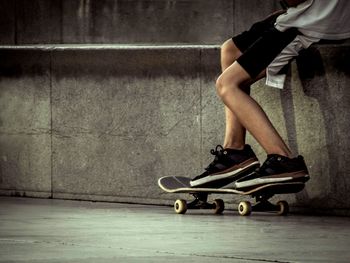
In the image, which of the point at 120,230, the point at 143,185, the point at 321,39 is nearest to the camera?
the point at 120,230

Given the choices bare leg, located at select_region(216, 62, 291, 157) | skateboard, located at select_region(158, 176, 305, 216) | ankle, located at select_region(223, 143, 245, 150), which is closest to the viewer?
skateboard, located at select_region(158, 176, 305, 216)

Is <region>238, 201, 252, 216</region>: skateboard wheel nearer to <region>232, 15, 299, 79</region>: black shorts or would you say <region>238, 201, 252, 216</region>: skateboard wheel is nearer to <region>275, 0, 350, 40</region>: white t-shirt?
<region>232, 15, 299, 79</region>: black shorts

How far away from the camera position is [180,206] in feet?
31.0

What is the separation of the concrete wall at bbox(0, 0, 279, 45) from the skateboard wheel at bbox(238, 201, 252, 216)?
189 cm

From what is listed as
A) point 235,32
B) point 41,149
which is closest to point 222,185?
point 235,32

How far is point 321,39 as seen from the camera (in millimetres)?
9008

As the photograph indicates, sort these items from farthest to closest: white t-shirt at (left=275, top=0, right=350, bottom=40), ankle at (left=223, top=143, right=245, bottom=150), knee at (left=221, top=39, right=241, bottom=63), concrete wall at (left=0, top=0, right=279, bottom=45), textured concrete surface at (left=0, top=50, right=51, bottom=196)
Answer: textured concrete surface at (left=0, top=50, right=51, bottom=196) → concrete wall at (left=0, top=0, right=279, bottom=45) → knee at (left=221, top=39, right=241, bottom=63) → ankle at (left=223, top=143, right=245, bottom=150) → white t-shirt at (left=275, top=0, right=350, bottom=40)

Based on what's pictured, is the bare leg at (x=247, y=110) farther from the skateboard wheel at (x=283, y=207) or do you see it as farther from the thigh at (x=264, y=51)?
the skateboard wheel at (x=283, y=207)

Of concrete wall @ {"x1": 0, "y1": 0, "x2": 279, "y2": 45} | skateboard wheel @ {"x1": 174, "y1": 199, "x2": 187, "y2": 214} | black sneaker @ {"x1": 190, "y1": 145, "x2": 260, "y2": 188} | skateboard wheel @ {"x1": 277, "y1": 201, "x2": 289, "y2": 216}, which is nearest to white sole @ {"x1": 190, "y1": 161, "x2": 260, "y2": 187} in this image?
black sneaker @ {"x1": 190, "y1": 145, "x2": 260, "y2": 188}

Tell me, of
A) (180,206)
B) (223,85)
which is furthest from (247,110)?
(180,206)

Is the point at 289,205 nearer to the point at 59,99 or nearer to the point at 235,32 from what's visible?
the point at 235,32

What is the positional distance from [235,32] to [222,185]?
68.8 inches

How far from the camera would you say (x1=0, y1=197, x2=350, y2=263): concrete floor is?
21.5 feet

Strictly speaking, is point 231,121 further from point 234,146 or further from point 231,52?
point 231,52
